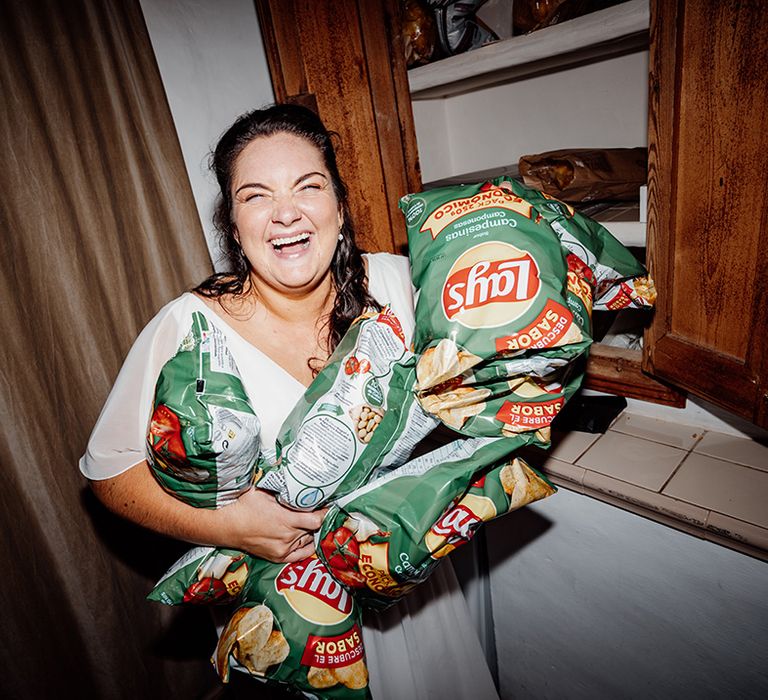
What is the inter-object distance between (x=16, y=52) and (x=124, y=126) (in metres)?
0.22

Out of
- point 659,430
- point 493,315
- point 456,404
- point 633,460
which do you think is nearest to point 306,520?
point 456,404

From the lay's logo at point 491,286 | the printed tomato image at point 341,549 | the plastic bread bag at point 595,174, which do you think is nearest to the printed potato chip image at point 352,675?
the printed tomato image at point 341,549

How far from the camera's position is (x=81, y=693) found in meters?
1.24

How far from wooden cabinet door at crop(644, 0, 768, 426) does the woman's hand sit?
0.69m

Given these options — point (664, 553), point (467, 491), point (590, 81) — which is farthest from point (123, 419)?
point (590, 81)

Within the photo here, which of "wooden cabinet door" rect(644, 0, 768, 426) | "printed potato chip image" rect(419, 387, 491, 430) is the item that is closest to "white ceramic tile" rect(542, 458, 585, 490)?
"wooden cabinet door" rect(644, 0, 768, 426)

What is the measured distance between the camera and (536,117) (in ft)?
Answer: 4.79

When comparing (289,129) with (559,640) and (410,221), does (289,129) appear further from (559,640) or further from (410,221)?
(559,640)

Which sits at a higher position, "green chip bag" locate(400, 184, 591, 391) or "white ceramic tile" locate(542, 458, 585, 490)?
"green chip bag" locate(400, 184, 591, 391)

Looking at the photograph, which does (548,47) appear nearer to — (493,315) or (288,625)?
(493,315)

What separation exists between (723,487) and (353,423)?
0.77 m

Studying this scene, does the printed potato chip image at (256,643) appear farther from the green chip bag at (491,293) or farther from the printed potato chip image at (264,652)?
the green chip bag at (491,293)

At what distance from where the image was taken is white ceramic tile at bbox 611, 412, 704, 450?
1089 mm

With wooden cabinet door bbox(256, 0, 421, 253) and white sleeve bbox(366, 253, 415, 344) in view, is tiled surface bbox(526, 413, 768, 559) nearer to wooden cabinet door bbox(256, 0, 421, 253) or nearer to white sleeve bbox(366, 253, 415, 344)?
white sleeve bbox(366, 253, 415, 344)
